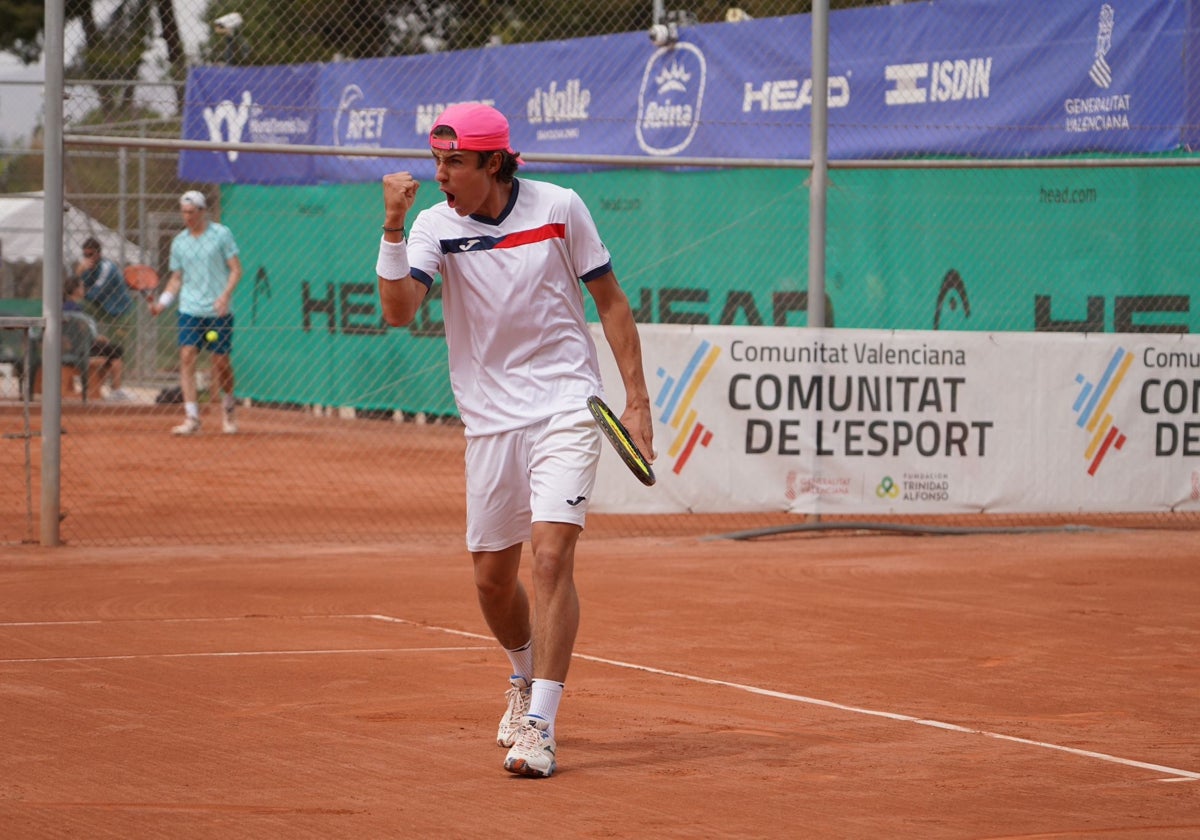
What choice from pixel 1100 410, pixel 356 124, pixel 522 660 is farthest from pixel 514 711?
pixel 356 124

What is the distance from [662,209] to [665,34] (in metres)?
1.99

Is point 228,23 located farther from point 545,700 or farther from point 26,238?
point 545,700

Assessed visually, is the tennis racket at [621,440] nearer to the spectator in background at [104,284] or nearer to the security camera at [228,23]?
the security camera at [228,23]

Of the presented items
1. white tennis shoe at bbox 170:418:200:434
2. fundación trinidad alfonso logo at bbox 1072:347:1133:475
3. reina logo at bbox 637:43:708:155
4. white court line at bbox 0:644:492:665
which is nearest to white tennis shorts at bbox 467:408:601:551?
white court line at bbox 0:644:492:665

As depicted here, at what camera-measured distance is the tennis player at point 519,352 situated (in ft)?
18.0

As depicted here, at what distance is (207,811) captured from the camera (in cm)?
475

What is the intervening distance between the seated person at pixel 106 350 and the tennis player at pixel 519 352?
15133mm

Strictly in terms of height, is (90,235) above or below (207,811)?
above

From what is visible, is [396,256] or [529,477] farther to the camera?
[529,477]

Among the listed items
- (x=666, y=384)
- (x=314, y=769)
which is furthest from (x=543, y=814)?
(x=666, y=384)

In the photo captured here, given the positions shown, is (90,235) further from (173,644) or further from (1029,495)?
(173,644)

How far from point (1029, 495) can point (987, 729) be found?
20.7 ft

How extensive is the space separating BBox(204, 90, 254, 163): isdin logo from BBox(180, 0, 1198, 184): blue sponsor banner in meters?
0.31

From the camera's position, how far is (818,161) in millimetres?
11852
